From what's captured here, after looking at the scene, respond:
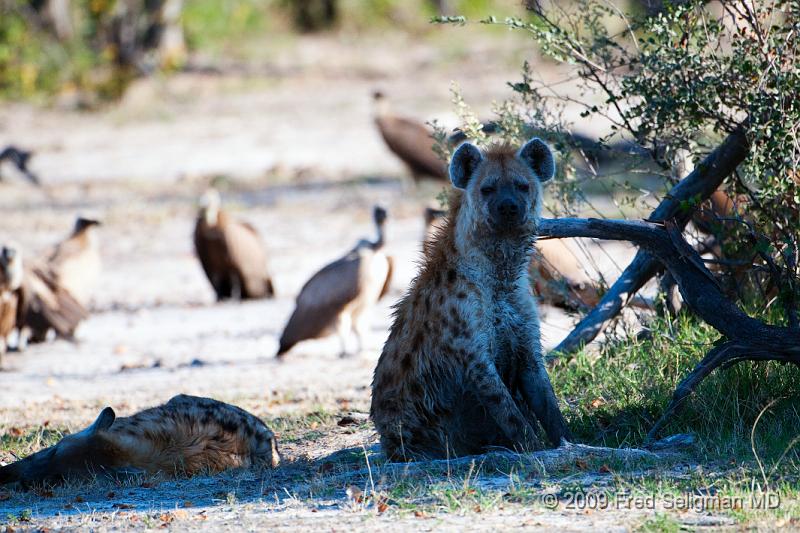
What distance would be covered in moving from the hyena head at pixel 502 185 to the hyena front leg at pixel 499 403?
592 millimetres

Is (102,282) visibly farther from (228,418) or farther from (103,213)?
(228,418)

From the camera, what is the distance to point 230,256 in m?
12.0

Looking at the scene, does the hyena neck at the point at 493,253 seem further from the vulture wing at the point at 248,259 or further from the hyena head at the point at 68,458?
the vulture wing at the point at 248,259

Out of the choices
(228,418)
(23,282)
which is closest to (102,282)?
(23,282)

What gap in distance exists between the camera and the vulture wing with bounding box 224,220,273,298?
12.0m

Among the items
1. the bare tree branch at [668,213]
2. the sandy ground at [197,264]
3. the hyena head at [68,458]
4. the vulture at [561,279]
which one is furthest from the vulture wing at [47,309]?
the bare tree branch at [668,213]

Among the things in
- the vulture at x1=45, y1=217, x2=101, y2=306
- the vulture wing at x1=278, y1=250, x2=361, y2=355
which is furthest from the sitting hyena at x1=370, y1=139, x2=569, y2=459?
the vulture at x1=45, y1=217, x2=101, y2=306

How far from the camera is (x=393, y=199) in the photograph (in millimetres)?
15602

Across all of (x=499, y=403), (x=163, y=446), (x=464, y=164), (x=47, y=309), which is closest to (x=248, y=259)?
(x=47, y=309)

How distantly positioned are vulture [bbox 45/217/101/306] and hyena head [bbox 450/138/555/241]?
6.72m

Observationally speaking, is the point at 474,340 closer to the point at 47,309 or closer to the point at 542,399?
the point at 542,399

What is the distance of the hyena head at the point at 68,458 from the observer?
17.6 ft

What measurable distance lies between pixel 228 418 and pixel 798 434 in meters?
2.68

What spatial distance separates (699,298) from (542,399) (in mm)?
834
